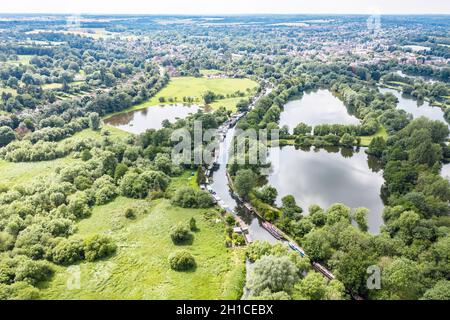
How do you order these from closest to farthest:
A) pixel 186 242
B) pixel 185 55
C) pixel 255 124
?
pixel 186 242, pixel 255 124, pixel 185 55

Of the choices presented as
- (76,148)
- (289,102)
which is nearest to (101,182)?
(76,148)

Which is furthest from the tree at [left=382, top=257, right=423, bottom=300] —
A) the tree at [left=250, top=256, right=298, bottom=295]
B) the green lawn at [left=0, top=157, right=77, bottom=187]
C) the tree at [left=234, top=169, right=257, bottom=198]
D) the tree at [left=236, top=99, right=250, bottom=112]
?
the tree at [left=236, top=99, right=250, bottom=112]

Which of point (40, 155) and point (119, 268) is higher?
point (40, 155)

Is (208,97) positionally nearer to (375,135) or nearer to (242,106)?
(242,106)

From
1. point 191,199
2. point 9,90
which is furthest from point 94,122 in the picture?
point 191,199

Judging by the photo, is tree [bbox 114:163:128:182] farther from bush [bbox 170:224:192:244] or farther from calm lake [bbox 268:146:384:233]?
calm lake [bbox 268:146:384:233]

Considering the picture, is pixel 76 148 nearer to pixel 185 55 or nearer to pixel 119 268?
pixel 119 268
